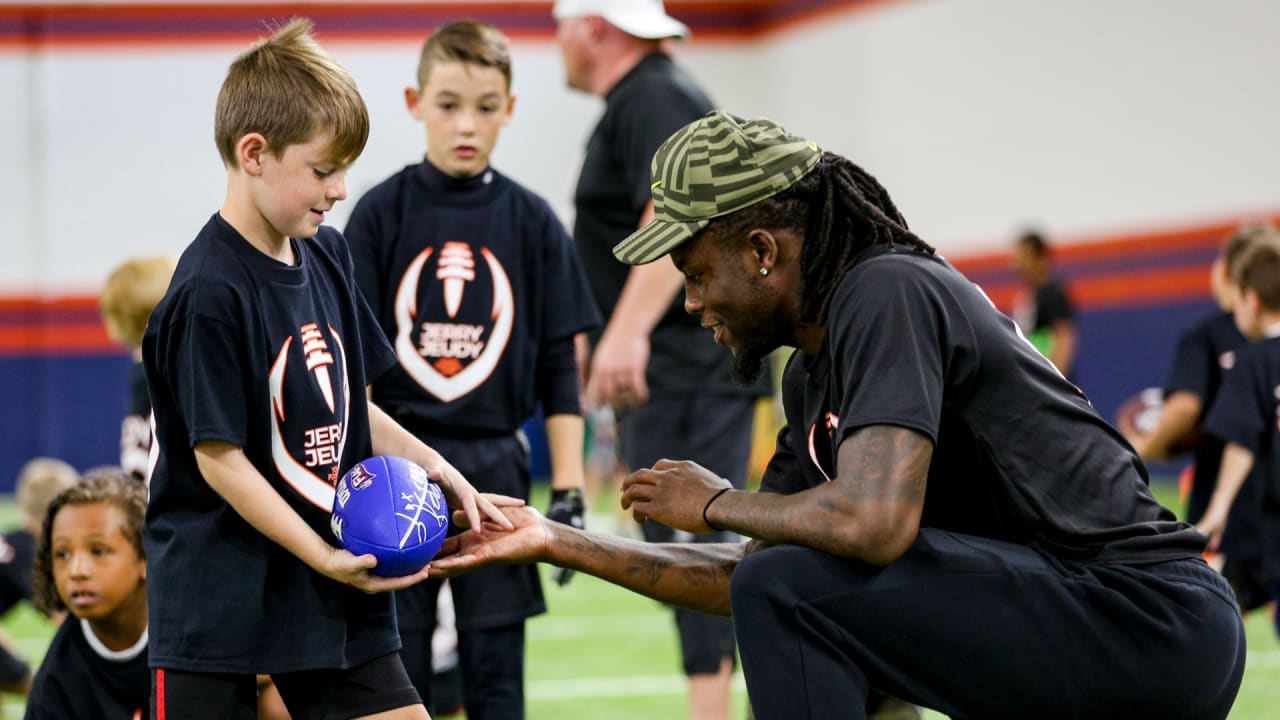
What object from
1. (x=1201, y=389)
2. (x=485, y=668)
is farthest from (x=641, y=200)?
(x=1201, y=389)

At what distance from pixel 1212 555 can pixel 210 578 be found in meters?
4.58

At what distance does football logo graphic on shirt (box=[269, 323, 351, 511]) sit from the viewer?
2908mm

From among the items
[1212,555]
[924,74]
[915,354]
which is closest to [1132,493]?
[915,354]

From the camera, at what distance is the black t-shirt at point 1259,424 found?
5453 mm

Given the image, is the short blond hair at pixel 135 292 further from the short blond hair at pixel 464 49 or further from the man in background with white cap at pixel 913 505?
the man in background with white cap at pixel 913 505

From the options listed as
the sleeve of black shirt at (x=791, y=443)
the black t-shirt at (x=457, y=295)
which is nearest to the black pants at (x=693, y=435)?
the black t-shirt at (x=457, y=295)

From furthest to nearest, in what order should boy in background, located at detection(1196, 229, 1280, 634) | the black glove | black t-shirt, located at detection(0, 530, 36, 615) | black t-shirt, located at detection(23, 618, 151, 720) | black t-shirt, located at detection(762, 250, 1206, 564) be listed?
black t-shirt, located at detection(0, 530, 36, 615) → boy in background, located at detection(1196, 229, 1280, 634) → the black glove → black t-shirt, located at detection(23, 618, 151, 720) → black t-shirt, located at detection(762, 250, 1206, 564)

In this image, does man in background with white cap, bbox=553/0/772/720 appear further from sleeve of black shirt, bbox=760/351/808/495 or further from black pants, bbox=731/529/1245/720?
black pants, bbox=731/529/1245/720

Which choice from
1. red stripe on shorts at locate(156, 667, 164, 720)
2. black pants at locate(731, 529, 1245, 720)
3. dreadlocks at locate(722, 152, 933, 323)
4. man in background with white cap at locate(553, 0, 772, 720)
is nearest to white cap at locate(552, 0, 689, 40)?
man in background with white cap at locate(553, 0, 772, 720)

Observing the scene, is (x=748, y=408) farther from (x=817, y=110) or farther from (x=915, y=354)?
(x=817, y=110)

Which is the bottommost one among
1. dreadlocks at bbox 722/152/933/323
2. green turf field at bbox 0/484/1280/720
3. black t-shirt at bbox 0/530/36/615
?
green turf field at bbox 0/484/1280/720

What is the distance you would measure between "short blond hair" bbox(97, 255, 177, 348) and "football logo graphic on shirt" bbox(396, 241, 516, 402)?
3.93 ft

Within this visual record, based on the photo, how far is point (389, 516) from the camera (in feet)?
9.46

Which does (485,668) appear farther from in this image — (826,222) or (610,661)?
(610,661)
